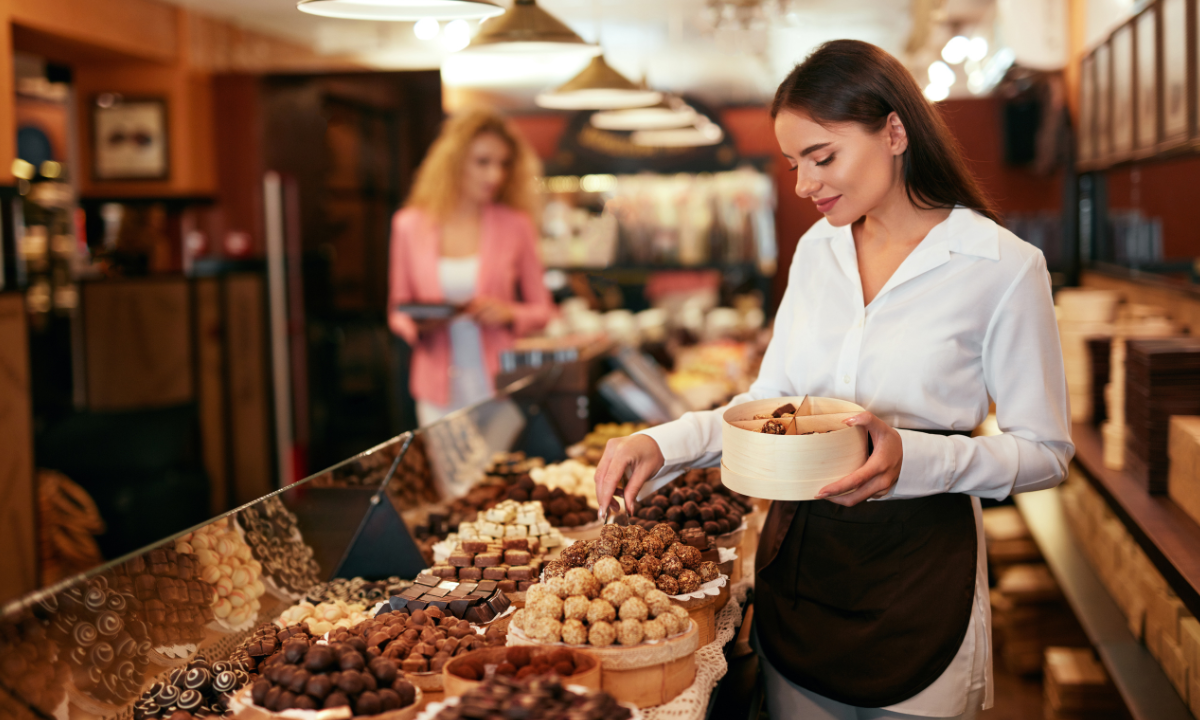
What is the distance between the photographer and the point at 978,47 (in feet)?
23.9

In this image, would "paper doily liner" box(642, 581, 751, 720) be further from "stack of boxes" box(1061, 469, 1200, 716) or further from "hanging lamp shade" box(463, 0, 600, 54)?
"hanging lamp shade" box(463, 0, 600, 54)

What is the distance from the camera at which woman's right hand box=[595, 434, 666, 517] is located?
1817 mm

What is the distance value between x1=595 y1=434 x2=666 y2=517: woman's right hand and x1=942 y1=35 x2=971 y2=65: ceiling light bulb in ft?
20.5

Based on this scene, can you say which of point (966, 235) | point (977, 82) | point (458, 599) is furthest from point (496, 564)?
point (977, 82)

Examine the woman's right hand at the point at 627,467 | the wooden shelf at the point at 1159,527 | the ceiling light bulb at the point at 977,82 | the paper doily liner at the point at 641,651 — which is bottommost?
the wooden shelf at the point at 1159,527

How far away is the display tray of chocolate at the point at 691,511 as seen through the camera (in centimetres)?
213

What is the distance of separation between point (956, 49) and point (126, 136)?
5.90 m

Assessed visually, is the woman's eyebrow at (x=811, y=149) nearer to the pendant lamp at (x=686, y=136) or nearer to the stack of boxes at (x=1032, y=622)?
the stack of boxes at (x=1032, y=622)

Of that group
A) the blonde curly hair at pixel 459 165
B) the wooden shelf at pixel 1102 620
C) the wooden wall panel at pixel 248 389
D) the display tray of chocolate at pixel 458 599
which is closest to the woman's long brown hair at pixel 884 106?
the display tray of chocolate at pixel 458 599

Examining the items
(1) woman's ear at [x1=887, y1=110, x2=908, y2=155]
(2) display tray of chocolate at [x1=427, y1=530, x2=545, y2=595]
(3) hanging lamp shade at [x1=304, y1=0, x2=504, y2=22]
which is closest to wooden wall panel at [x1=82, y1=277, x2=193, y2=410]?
(3) hanging lamp shade at [x1=304, y1=0, x2=504, y2=22]

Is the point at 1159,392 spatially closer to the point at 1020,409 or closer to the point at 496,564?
the point at 1020,409

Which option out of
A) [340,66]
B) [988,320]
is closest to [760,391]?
[988,320]

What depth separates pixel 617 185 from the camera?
26.6 ft

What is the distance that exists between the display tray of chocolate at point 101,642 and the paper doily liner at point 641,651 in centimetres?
62
